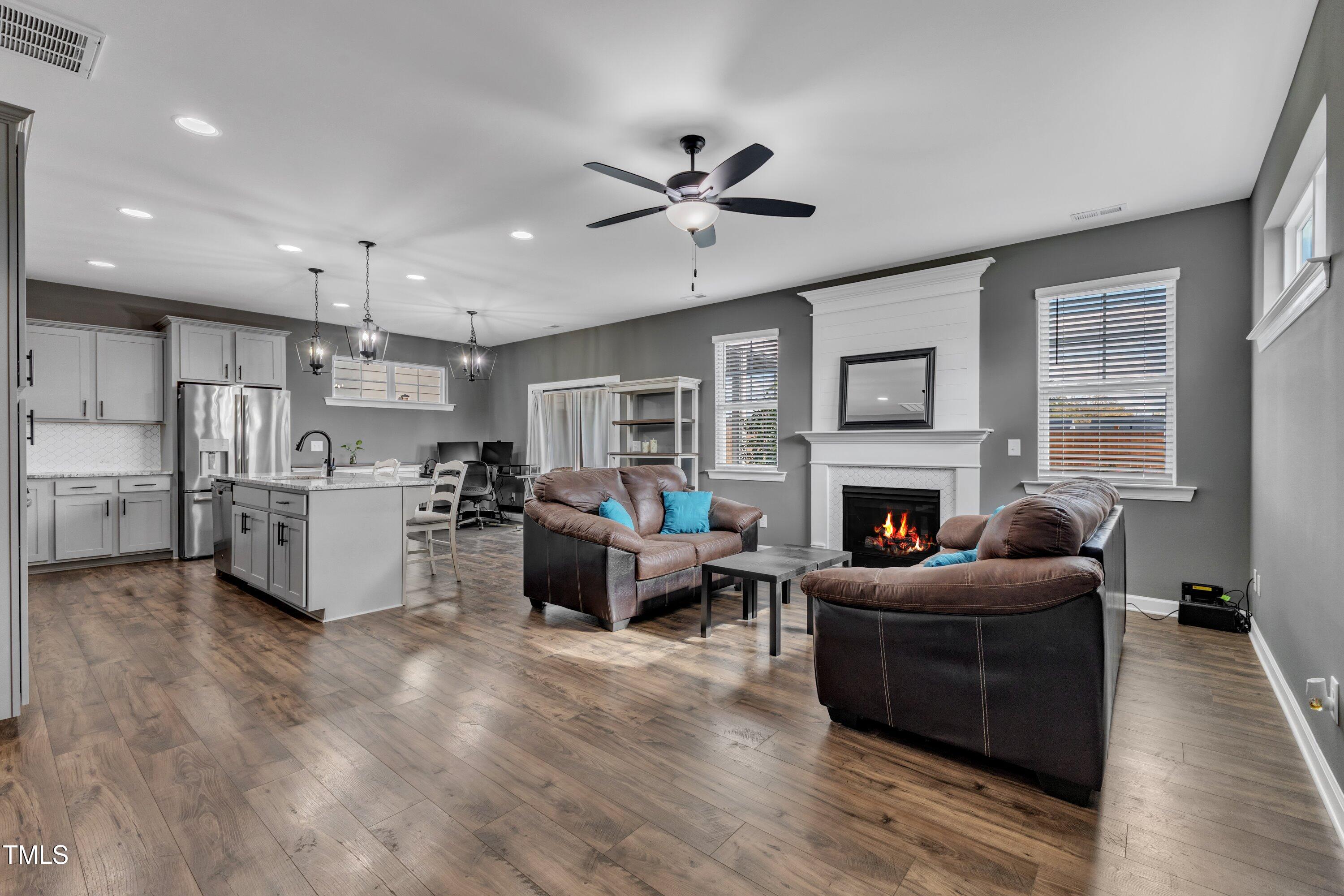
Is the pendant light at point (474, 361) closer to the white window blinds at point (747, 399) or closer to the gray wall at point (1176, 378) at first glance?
the white window blinds at point (747, 399)

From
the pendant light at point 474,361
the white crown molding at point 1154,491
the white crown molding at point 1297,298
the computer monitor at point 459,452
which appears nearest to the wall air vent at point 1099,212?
the white crown molding at point 1297,298

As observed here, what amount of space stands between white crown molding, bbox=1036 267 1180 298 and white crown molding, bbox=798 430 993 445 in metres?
1.11

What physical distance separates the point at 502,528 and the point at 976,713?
23.5 feet

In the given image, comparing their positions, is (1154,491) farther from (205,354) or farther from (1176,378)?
(205,354)

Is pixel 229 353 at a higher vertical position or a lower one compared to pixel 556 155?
lower

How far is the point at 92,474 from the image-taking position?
18.6 feet

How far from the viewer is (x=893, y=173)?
3490 mm

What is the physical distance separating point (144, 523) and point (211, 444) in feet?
3.06

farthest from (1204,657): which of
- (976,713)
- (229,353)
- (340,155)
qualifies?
(229,353)

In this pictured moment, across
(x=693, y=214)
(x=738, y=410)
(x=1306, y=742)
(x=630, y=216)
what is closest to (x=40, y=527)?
(x=630, y=216)

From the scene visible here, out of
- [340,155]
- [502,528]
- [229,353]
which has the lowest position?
[502,528]

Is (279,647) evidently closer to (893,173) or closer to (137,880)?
(137,880)

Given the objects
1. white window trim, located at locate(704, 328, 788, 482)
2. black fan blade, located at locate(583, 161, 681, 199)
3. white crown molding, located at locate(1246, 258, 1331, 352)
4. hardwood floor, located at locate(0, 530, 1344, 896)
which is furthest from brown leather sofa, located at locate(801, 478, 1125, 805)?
white window trim, located at locate(704, 328, 788, 482)

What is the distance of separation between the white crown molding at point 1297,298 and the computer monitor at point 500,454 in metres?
8.04
